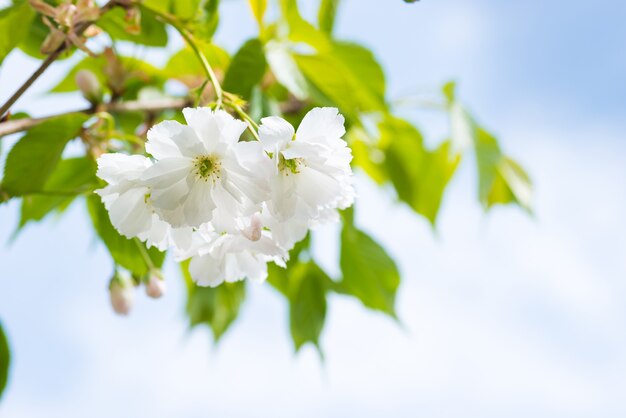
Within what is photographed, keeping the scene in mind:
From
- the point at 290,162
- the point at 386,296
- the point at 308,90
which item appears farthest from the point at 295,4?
the point at 290,162

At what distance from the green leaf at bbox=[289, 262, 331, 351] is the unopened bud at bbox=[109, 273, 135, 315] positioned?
0.32 meters

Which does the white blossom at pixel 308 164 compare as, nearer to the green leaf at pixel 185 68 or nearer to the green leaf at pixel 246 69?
the green leaf at pixel 246 69

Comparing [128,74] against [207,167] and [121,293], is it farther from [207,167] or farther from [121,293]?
[207,167]

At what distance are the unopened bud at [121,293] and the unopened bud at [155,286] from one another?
Answer: 14 cm

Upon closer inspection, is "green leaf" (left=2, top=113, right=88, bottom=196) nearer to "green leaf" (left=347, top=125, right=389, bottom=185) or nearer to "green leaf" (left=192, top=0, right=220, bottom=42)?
"green leaf" (left=192, top=0, right=220, bottom=42)

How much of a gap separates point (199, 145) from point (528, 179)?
3.66 feet

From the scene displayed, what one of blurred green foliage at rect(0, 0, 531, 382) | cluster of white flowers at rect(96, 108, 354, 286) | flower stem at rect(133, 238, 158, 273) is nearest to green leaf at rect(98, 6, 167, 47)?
blurred green foliage at rect(0, 0, 531, 382)

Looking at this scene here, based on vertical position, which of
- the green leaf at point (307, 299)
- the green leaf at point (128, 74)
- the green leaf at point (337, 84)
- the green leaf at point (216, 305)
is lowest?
the green leaf at point (216, 305)

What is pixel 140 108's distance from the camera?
3.65 ft

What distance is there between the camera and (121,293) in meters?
1.05

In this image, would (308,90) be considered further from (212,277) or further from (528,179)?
(528,179)

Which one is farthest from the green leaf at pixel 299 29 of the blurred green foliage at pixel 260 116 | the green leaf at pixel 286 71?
the green leaf at pixel 286 71

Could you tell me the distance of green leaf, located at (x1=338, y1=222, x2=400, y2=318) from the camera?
1.21 metres

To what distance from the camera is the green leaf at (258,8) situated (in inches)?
40.5
